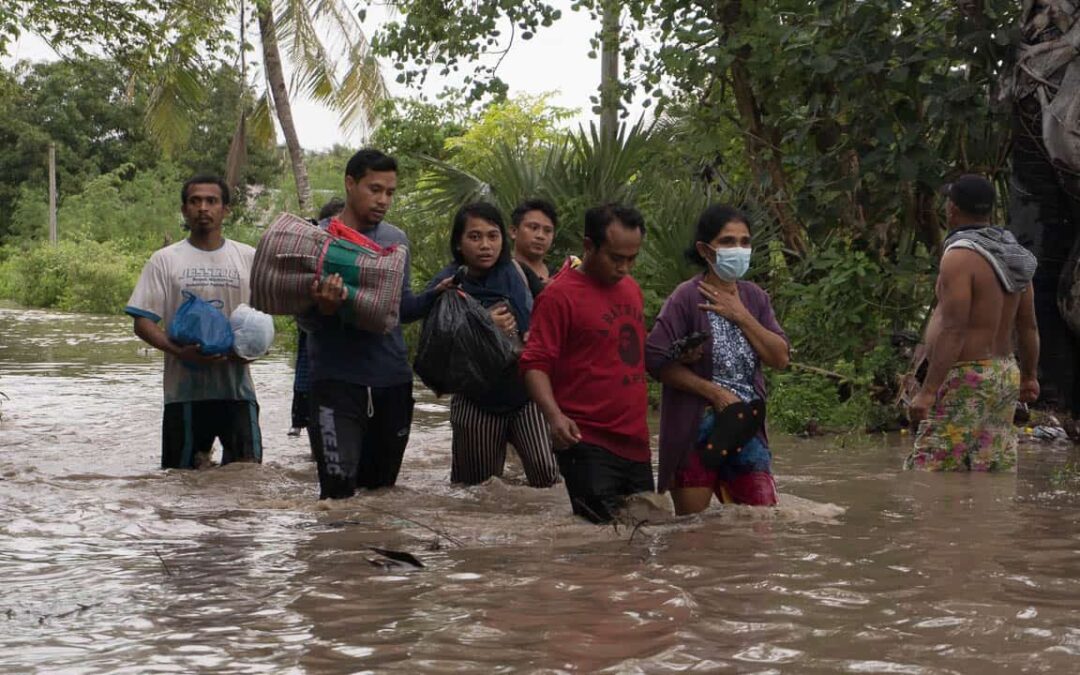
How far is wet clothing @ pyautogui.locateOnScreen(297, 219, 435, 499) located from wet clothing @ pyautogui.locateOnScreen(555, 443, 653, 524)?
1114 mm

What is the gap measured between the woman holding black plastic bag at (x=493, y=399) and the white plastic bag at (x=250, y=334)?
3.70ft

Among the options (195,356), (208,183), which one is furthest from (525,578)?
(208,183)

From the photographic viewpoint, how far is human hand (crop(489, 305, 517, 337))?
695 centimetres

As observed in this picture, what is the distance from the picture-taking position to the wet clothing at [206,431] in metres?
7.98

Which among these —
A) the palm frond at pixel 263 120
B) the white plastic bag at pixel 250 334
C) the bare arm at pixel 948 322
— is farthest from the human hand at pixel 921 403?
the palm frond at pixel 263 120

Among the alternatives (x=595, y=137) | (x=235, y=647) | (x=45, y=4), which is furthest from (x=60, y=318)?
(x=235, y=647)


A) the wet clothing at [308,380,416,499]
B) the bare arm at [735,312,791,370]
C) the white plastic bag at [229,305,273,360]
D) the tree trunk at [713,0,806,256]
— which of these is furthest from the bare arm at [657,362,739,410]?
the tree trunk at [713,0,806,256]

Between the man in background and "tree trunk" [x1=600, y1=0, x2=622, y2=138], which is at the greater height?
"tree trunk" [x1=600, y1=0, x2=622, y2=138]

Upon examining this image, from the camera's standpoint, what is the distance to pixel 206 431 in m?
8.07

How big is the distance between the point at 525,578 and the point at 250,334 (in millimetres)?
3051

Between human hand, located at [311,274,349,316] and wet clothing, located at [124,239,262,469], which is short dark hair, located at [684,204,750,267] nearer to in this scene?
human hand, located at [311,274,349,316]

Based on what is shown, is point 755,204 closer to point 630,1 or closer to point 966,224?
point 630,1

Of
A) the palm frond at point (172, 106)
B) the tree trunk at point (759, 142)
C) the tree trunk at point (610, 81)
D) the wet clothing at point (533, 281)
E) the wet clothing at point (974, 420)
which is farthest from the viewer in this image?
the palm frond at point (172, 106)

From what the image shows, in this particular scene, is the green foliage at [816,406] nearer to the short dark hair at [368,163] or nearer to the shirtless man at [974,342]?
the shirtless man at [974,342]
